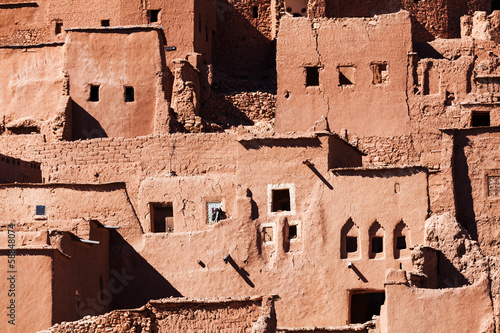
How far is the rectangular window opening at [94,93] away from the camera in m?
40.6

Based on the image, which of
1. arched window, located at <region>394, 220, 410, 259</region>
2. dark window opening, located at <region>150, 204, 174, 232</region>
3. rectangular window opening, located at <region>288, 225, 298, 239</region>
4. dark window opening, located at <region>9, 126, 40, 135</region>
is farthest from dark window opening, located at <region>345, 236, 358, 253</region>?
dark window opening, located at <region>9, 126, 40, 135</region>

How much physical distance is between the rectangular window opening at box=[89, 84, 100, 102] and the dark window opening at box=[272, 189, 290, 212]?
7.00 m

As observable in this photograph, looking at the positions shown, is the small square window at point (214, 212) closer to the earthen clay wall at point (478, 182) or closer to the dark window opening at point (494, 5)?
the earthen clay wall at point (478, 182)

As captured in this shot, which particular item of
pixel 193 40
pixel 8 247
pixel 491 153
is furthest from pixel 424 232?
pixel 193 40

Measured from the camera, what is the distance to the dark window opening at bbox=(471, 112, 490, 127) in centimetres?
4119

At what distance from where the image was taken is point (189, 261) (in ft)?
117

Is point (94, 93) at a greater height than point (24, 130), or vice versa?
point (94, 93)

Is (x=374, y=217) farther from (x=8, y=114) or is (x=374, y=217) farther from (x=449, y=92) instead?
(x=8, y=114)

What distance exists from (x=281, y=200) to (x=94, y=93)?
734 cm

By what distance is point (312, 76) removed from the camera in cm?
4241

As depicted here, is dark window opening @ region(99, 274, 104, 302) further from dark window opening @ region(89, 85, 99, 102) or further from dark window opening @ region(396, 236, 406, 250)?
dark window opening @ region(396, 236, 406, 250)

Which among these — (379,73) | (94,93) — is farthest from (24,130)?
(379,73)

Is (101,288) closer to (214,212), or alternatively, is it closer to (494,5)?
(214,212)

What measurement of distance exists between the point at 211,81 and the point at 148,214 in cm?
817
